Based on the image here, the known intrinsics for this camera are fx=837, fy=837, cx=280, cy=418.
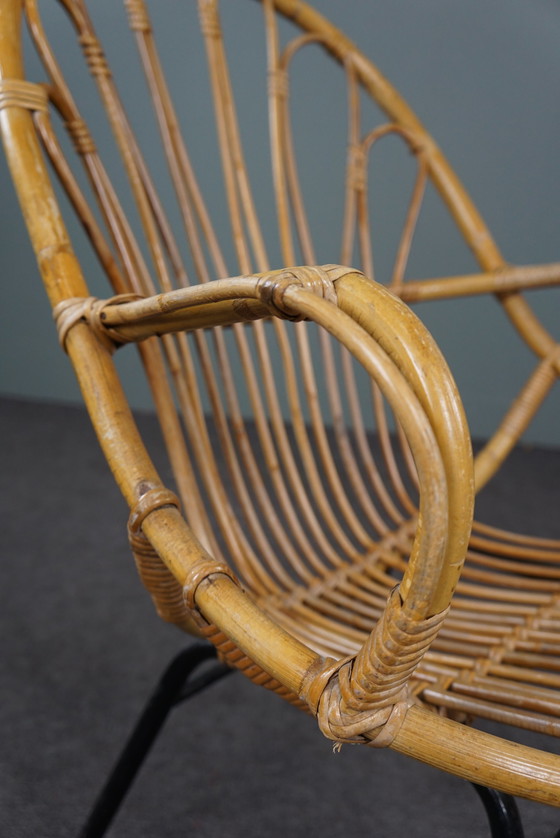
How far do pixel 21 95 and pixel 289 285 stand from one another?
37cm

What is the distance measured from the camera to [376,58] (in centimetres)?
195

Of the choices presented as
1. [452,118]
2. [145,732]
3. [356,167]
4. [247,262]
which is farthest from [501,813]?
[452,118]

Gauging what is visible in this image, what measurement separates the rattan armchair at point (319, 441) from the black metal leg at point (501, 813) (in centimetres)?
6

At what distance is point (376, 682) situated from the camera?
0.39 metres

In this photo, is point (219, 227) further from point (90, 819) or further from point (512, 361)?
point (90, 819)

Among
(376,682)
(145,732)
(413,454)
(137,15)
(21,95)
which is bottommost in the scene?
(145,732)

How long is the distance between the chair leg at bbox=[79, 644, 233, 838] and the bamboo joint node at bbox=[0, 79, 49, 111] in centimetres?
46

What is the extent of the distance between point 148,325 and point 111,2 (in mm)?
1726

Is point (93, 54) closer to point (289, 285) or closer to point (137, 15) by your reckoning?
point (137, 15)

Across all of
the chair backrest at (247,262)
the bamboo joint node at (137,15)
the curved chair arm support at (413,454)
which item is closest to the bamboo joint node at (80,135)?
the chair backrest at (247,262)

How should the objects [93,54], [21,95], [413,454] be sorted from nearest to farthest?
1. [413,454]
2. [21,95]
3. [93,54]

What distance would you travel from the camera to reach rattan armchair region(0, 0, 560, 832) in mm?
368

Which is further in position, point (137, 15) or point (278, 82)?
point (278, 82)

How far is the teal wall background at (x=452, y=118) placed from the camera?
1.87 meters
